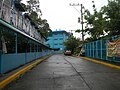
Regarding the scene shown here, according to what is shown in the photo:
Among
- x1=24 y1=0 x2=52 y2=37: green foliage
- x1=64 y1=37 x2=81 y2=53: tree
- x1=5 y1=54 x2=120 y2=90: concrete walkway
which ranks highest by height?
x1=24 y1=0 x2=52 y2=37: green foliage

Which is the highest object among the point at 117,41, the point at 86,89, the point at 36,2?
the point at 36,2

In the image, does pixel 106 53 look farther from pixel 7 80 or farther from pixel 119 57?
pixel 7 80

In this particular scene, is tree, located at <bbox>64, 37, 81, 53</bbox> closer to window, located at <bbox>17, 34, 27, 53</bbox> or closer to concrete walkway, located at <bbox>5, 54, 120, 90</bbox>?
window, located at <bbox>17, 34, 27, 53</bbox>

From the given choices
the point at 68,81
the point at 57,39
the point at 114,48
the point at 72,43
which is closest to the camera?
the point at 68,81

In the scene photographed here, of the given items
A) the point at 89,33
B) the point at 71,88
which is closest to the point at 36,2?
the point at 89,33

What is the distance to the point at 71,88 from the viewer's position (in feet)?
33.5

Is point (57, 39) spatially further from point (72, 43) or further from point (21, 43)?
point (21, 43)

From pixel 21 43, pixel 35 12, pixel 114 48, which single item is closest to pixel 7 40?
pixel 21 43

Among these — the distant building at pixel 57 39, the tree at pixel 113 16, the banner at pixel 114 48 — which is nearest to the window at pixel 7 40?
the banner at pixel 114 48

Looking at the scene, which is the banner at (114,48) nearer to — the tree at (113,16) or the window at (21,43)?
the tree at (113,16)

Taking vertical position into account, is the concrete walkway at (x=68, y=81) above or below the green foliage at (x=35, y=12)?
below

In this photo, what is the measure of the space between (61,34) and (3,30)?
401 ft

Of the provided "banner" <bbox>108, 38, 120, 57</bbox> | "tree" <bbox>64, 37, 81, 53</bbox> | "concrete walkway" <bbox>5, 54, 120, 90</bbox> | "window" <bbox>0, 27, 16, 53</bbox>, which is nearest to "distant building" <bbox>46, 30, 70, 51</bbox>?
"tree" <bbox>64, 37, 81, 53</bbox>

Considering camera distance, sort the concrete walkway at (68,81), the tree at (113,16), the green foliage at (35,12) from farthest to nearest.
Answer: the green foliage at (35,12) < the tree at (113,16) < the concrete walkway at (68,81)
